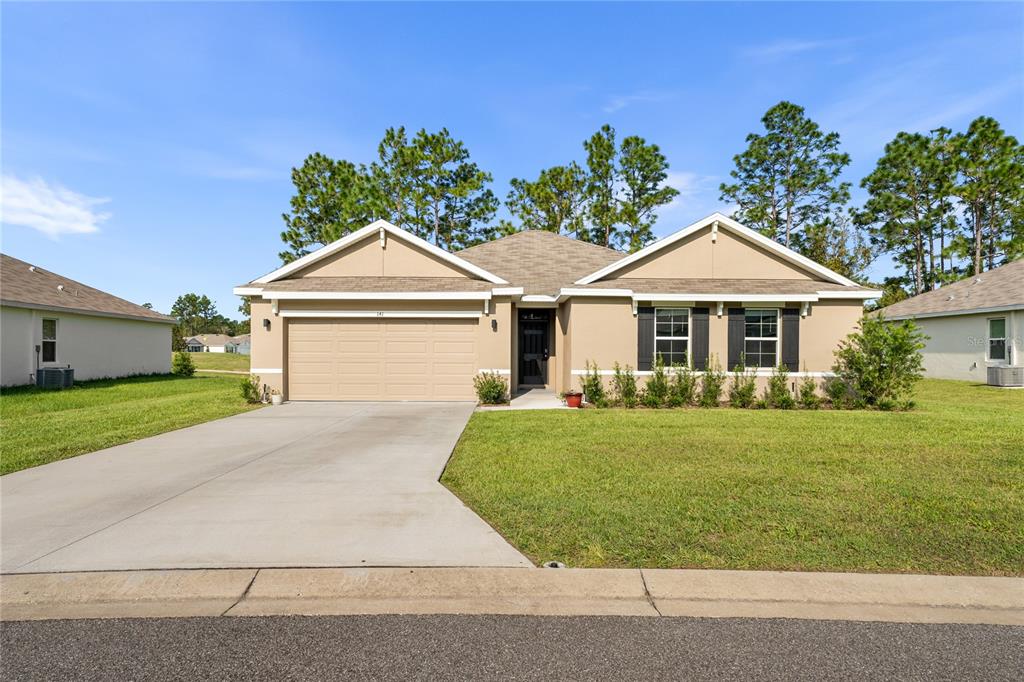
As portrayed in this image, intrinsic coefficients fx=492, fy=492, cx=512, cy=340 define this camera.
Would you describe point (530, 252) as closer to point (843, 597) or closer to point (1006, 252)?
point (843, 597)

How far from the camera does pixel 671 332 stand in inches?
533

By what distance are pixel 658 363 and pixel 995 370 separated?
47.2 feet

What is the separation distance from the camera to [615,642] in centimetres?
285

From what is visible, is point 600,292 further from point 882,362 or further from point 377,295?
point 882,362

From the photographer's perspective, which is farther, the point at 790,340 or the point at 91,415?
the point at 790,340

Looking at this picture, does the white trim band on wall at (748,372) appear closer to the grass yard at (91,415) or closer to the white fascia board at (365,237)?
the white fascia board at (365,237)

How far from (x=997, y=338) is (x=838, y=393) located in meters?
12.2

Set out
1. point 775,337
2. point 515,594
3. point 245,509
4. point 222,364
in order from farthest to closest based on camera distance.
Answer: point 222,364 → point 775,337 → point 245,509 → point 515,594

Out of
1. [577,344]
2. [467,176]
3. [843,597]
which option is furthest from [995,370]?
[467,176]

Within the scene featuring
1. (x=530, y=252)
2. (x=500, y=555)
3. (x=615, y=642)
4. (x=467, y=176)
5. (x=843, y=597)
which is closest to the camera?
(x=615, y=642)

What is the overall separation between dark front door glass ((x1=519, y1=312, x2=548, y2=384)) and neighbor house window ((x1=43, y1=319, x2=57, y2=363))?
17.2m

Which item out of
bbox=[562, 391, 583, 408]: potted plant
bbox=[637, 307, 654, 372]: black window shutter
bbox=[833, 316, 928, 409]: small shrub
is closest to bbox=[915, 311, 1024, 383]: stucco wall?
bbox=[833, 316, 928, 409]: small shrub

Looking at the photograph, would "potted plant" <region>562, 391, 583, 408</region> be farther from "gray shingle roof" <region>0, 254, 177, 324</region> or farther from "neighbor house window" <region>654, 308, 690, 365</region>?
"gray shingle roof" <region>0, 254, 177, 324</region>

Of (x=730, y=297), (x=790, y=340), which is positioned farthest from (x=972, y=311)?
(x=730, y=297)
